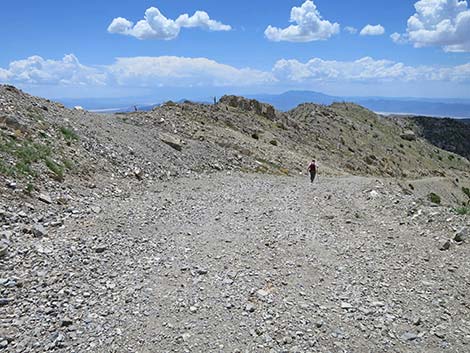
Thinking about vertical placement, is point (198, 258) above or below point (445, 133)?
above

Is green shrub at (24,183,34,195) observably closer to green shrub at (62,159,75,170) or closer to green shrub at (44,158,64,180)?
green shrub at (44,158,64,180)

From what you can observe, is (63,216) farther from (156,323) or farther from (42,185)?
(156,323)

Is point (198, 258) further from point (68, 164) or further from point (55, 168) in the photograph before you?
point (68, 164)

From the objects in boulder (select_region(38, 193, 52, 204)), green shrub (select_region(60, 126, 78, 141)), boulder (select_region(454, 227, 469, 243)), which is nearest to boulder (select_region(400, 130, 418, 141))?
green shrub (select_region(60, 126, 78, 141))

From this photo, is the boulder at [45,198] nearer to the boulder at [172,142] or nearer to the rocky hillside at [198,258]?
the rocky hillside at [198,258]

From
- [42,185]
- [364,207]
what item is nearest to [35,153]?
[42,185]

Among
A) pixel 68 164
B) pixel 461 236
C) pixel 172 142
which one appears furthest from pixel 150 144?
pixel 461 236

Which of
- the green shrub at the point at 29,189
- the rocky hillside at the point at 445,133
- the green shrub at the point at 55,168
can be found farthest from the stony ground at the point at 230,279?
the rocky hillside at the point at 445,133

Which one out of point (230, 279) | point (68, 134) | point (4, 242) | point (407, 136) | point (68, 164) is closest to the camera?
point (230, 279)

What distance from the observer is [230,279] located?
10672mm

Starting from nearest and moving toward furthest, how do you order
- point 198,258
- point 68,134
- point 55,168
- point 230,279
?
point 230,279 < point 198,258 < point 55,168 < point 68,134

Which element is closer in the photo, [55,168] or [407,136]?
[55,168]

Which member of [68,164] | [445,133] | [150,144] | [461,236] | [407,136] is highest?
[150,144]

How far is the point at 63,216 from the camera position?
45.1ft
